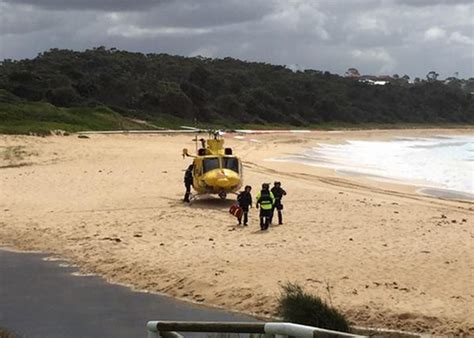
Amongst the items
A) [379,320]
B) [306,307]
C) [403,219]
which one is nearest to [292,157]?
[403,219]

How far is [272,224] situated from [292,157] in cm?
2482

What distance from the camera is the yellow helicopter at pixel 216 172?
22375mm

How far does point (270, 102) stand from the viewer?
9925cm

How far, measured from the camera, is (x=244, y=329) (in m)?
5.32

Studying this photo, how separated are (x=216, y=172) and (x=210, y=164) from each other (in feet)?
1.49

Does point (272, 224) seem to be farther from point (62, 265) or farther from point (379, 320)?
point (379, 320)

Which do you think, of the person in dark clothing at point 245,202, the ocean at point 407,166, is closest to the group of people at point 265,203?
the person in dark clothing at point 245,202

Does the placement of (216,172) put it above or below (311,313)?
above

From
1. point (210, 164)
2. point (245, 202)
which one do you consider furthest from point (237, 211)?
point (210, 164)

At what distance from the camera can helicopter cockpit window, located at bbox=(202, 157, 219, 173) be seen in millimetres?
22766

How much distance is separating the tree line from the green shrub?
60.8 metres

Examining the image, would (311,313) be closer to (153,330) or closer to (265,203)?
(153,330)

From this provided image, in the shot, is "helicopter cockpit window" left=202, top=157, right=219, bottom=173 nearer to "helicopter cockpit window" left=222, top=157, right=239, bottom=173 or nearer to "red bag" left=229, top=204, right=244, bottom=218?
"helicopter cockpit window" left=222, top=157, right=239, bottom=173

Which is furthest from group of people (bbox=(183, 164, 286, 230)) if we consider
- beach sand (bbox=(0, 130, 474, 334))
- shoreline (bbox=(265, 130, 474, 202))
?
shoreline (bbox=(265, 130, 474, 202))
